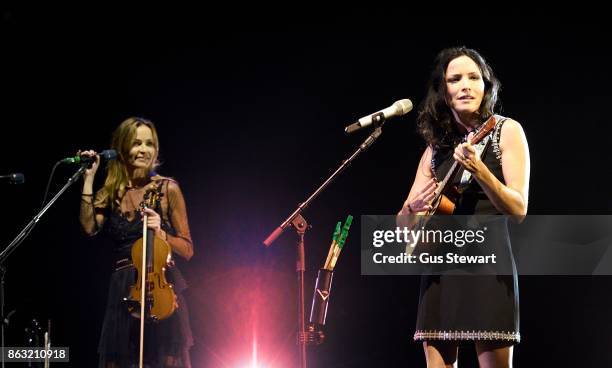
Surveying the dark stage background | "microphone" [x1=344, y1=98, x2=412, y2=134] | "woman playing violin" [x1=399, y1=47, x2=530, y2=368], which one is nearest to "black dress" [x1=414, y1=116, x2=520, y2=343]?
"woman playing violin" [x1=399, y1=47, x2=530, y2=368]

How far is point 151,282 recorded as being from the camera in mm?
3381

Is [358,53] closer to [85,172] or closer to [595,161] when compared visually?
[595,161]

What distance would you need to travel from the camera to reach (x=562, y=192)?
409 cm

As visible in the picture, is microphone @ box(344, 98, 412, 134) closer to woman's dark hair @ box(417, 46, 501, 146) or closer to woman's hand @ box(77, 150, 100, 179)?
woman's dark hair @ box(417, 46, 501, 146)

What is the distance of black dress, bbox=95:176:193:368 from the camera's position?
3.51 meters

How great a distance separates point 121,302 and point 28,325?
1.16m

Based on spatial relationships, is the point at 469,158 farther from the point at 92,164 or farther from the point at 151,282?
the point at 92,164

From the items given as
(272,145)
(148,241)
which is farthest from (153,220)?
(272,145)

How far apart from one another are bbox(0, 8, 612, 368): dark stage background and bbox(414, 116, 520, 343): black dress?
78.7 inches

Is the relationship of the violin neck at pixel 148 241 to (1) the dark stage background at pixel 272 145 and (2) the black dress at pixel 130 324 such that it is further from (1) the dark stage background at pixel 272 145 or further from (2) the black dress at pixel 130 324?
(1) the dark stage background at pixel 272 145

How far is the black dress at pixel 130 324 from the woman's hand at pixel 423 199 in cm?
165

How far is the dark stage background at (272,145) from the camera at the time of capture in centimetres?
411

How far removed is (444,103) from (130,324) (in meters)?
1.93

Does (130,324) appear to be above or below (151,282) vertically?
below
